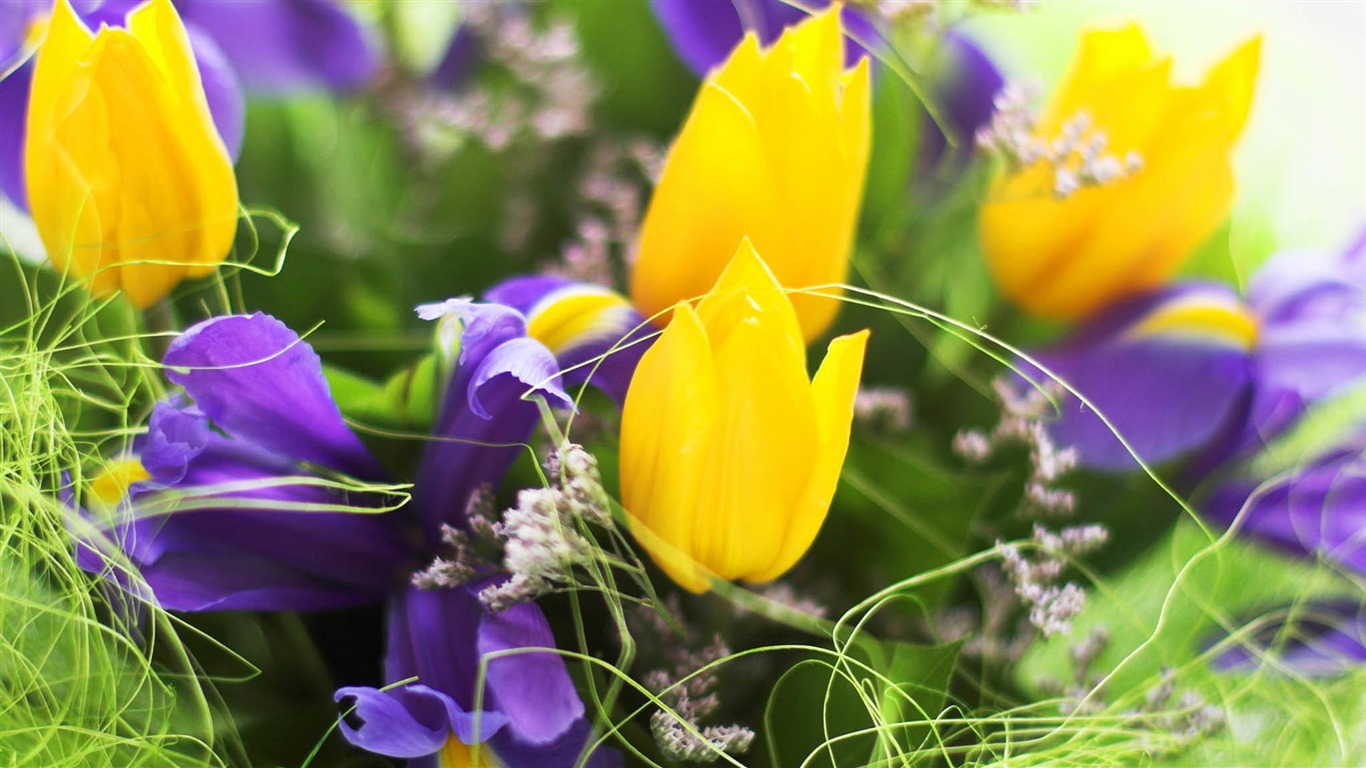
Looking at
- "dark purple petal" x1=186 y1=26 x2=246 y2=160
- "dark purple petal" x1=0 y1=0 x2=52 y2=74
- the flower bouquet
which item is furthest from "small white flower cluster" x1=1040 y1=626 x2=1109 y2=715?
"dark purple petal" x1=0 y1=0 x2=52 y2=74

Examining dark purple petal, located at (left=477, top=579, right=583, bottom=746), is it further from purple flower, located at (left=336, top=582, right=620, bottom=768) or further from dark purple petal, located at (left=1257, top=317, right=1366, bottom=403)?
dark purple petal, located at (left=1257, top=317, right=1366, bottom=403)

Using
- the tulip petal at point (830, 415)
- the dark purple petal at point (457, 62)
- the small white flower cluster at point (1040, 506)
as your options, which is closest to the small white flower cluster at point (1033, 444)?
the small white flower cluster at point (1040, 506)

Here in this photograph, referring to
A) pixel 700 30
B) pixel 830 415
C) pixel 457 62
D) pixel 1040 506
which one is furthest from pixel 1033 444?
pixel 457 62

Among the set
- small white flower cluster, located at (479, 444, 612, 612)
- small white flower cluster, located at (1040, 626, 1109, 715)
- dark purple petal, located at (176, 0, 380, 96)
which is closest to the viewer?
small white flower cluster, located at (479, 444, 612, 612)

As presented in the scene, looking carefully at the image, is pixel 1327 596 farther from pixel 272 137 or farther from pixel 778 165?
pixel 272 137

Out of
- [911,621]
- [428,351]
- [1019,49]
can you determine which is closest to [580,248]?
[428,351]

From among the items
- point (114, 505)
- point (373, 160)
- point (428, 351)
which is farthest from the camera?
point (373, 160)
